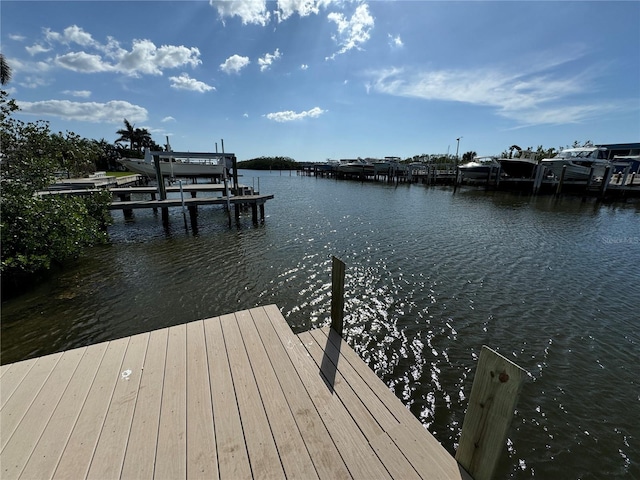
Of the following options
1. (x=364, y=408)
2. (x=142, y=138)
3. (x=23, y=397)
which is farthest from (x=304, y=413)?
(x=142, y=138)

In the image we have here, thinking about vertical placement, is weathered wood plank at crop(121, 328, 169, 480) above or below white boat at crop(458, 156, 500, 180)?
below

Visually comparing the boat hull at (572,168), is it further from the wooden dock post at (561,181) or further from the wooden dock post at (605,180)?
the wooden dock post at (605,180)

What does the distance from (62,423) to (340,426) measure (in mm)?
2512

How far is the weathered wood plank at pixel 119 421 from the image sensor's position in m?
2.05

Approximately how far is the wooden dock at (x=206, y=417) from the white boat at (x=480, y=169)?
129ft

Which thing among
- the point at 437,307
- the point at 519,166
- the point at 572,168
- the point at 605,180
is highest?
the point at 519,166

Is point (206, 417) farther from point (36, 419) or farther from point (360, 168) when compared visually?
point (360, 168)

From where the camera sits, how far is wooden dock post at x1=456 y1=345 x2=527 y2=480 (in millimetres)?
1908

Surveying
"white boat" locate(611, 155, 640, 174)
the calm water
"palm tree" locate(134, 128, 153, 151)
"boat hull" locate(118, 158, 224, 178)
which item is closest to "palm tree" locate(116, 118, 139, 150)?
"palm tree" locate(134, 128, 153, 151)

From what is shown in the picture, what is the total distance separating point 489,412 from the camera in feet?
6.73

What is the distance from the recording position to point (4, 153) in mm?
8672

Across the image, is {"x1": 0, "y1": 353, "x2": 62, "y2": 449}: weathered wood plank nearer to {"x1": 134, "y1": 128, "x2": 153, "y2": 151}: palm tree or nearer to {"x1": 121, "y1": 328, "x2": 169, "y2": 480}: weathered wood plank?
{"x1": 121, "y1": 328, "x2": 169, "y2": 480}: weathered wood plank

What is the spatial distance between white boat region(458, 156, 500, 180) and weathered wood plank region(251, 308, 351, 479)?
3950 cm

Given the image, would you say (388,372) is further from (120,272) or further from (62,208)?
(62,208)
